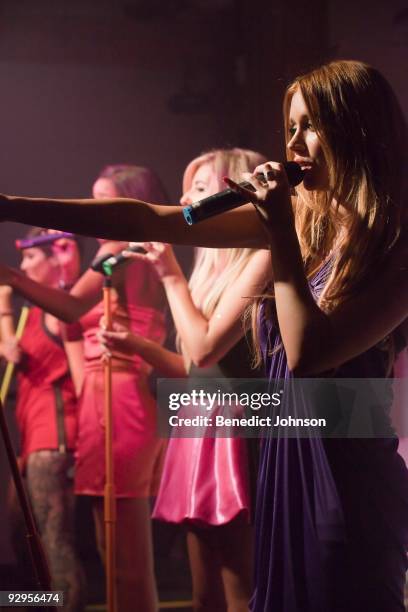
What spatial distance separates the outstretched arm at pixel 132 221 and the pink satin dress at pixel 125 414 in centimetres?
83

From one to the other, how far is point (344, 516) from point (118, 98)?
54.8 inches

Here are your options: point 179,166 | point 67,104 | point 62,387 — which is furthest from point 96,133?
point 62,387

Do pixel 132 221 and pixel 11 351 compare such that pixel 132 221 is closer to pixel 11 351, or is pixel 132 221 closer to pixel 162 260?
pixel 162 260

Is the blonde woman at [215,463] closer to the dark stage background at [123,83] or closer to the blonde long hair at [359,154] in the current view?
the dark stage background at [123,83]

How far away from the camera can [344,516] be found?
1.12m

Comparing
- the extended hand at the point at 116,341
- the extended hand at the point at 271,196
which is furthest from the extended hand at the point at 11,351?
the extended hand at the point at 271,196

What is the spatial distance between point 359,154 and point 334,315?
0.88 ft

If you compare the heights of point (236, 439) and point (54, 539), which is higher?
point (236, 439)

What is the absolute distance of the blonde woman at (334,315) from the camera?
3.51 feet

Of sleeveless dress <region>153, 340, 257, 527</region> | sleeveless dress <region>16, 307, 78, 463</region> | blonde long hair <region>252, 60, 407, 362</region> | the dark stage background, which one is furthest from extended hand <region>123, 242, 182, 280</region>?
blonde long hair <region>252, 60, 407, 362</region>

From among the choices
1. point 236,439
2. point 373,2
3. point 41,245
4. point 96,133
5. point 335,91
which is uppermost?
point 373,2

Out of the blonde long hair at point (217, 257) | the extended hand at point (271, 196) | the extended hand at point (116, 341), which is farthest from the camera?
the extended hand at point (116, 341)

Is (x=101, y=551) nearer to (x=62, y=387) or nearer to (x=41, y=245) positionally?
(x=62, y=387)

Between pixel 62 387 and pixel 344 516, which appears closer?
pixel 344 516
